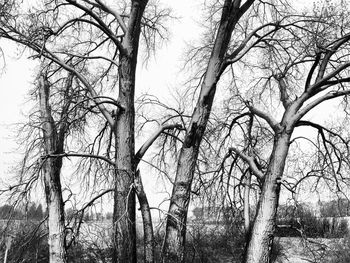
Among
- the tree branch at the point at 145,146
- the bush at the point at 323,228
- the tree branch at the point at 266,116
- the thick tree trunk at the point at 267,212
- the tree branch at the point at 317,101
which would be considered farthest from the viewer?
the bush at the point at 323,228

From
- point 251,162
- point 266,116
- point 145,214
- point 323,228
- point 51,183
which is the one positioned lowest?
point 323,228

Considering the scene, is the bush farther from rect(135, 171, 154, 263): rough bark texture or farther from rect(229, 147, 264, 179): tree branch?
rect(135, 171, 154, 263): rough bark texture

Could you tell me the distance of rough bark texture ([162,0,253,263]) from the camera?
9117 millimetres

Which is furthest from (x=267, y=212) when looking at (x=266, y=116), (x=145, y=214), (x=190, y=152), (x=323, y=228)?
(x=323, y=228)

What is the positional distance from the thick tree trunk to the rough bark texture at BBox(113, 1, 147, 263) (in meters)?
3.25

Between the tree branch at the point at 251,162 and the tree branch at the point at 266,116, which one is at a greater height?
the tree branch at the point at 266,116

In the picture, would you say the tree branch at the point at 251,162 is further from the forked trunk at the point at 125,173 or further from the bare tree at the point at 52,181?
the bare tree at the point at 52,181

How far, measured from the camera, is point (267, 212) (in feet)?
37.2

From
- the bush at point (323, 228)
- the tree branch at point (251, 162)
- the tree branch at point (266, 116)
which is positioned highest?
the tree branch at point (266, 116)

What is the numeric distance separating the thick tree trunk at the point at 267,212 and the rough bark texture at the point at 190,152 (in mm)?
2595

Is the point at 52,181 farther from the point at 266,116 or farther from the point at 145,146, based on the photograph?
the point at 266,116

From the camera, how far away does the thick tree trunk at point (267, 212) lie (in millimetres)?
11134

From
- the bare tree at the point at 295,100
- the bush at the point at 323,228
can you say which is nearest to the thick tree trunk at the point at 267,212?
the bare tree at the point at 295,100

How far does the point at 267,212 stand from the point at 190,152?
3.04 m
